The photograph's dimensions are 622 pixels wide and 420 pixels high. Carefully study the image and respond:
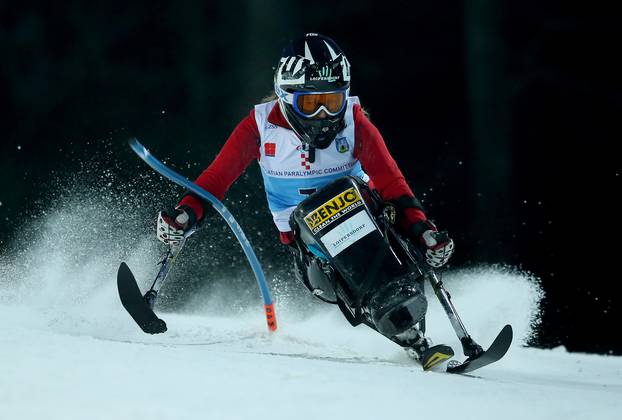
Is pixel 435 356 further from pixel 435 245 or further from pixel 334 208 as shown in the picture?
pixel 334 208

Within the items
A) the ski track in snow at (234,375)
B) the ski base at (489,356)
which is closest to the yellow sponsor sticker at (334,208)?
the ski track in snow at (234,375)

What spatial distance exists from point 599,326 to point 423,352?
295cm

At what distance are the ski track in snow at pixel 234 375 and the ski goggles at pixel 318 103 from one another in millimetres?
1316

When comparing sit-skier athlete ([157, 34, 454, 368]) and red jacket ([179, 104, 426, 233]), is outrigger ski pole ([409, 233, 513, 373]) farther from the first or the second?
red jacket ([179, 104, 426, 233])

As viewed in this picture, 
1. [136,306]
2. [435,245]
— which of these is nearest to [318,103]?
[435,245]

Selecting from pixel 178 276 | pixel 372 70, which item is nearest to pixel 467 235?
pixel 372 70

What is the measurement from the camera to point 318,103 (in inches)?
164

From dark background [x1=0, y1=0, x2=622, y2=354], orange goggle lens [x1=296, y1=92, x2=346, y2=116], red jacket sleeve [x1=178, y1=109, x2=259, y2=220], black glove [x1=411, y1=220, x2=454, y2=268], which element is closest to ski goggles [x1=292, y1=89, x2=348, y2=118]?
orange goggle lens [x1=296, y1=92, x2=346, y2=116]

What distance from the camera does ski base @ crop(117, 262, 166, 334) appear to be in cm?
413

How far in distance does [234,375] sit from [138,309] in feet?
5.51

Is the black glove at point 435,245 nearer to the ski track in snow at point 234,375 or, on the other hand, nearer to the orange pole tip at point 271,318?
A: the ski track in snow at point 234,375

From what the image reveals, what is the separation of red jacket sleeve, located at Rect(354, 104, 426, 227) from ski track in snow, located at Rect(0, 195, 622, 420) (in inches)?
35.3

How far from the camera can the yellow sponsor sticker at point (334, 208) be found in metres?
3.96

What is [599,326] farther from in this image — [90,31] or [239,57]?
[90,31]
